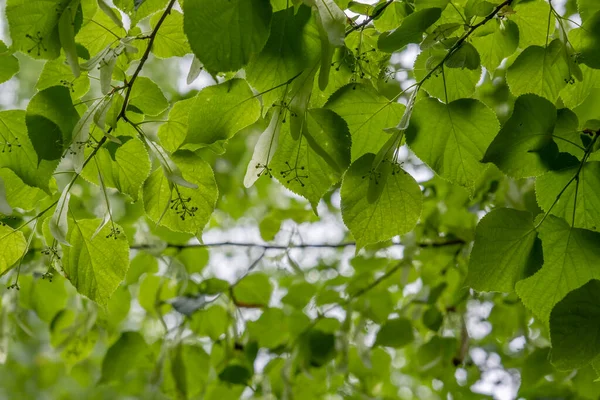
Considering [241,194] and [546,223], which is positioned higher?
[546,223]

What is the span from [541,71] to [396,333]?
81cm

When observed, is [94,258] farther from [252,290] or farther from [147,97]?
[252,290]

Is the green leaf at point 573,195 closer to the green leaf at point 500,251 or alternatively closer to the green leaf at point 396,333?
the green leaf at point 500,251

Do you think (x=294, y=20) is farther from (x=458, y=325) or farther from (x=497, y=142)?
(x=458, y=325)

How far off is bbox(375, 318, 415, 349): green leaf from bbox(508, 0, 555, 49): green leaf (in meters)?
0.77

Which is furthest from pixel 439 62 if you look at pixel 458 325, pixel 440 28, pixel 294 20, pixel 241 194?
pixel 241 194

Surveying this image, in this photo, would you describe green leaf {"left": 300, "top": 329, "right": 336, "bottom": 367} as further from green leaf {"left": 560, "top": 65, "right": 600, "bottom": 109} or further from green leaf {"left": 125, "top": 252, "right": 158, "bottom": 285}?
green leaf {"left": 560, "top": 65, "right": 600, "bottom": 109}

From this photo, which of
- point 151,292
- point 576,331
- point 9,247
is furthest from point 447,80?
point 151,292

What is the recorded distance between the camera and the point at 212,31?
1.59 feet

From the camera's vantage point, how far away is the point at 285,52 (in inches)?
21.2

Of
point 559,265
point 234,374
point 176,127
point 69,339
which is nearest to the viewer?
point 559,265

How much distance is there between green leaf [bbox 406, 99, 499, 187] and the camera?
1.97 ft

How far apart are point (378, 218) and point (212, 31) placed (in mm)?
251

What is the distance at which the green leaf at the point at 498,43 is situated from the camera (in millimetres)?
686
